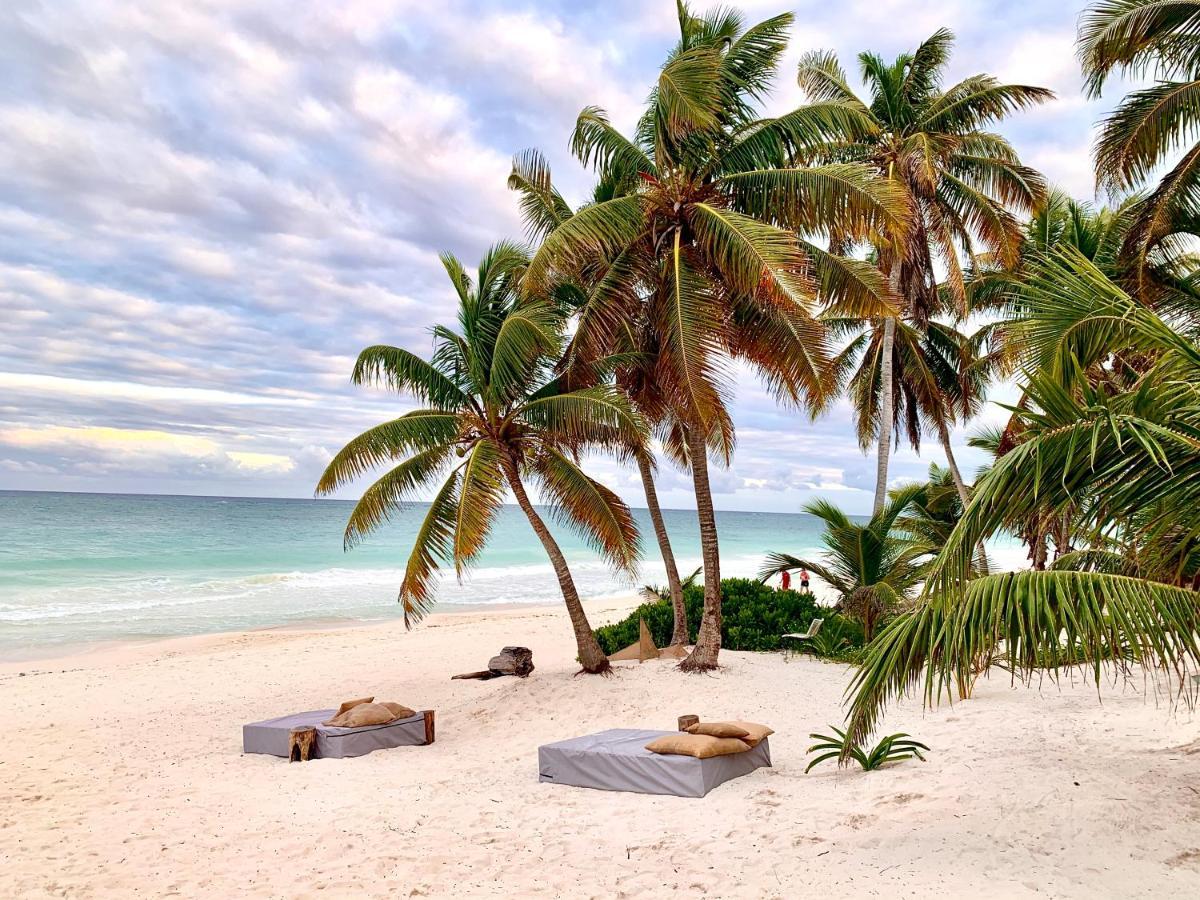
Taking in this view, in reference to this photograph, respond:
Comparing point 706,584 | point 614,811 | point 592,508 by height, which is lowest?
point 614,811

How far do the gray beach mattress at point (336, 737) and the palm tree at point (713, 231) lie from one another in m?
4.12

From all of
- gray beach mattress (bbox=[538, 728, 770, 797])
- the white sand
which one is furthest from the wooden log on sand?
gray beach mattress (bbox=[538, 728, 770, 797])

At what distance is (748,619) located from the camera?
47.9ft

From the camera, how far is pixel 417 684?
1348 centimetres

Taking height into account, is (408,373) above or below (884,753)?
above

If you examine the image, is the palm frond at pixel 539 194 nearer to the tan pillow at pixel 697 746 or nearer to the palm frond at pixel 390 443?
the palm frond at pixel 390 443

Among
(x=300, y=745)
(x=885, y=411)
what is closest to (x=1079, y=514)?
(x=300, y=745)

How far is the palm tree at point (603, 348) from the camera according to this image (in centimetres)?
1255

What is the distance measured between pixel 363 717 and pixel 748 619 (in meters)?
7.47

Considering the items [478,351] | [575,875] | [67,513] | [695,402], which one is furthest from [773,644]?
[67,513]

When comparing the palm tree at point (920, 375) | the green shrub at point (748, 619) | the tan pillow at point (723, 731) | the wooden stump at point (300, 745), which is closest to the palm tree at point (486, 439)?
the wooden stump at point (300, 745)

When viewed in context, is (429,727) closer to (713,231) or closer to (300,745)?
(300,745)

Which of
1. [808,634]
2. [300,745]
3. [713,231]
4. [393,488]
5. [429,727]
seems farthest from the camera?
[808,634]

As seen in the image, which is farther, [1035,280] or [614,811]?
[614,811]
